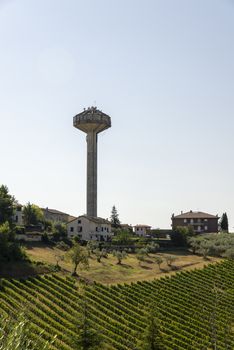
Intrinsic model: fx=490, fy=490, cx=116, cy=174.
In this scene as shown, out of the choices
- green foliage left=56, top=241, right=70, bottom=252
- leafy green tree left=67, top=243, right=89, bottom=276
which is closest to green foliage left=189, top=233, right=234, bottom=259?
green foliage left=56, top=241, right=70, bottom=252

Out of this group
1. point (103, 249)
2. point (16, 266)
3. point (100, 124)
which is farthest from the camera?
point (100, 124)

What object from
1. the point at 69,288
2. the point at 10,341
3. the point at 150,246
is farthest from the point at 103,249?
the point at 10,341

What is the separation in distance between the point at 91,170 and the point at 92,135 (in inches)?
379

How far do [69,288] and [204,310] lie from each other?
1740 cm

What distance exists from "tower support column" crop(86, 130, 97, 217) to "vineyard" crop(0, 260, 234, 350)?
5995 centimetres

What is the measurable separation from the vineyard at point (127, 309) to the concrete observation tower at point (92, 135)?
198 feet

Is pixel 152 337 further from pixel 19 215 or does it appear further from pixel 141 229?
pixel 141 229

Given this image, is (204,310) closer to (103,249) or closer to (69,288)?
(69,288)

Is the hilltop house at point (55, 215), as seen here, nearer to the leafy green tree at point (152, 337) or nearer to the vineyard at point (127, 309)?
the vineyard at point (127, 309)

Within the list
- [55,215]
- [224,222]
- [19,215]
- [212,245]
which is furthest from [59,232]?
[224,222]

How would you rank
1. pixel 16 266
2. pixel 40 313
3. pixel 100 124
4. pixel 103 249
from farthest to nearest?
1. pixel 100 124
2. pixel 103 249
3. pixel 16 266
4. pixel 40 313

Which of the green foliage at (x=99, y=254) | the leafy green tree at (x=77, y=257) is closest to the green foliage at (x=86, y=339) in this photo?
the leafy green tree at (x=77, y=257)

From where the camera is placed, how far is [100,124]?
131 m

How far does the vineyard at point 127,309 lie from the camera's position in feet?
165
